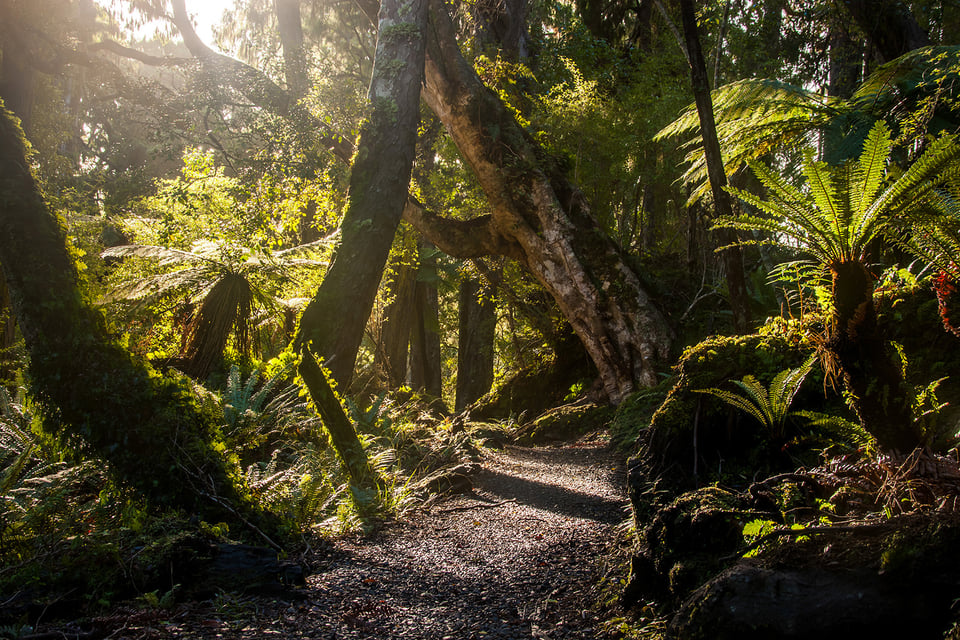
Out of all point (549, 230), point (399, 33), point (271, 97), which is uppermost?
point (271, 97)

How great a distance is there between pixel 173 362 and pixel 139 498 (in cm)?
448

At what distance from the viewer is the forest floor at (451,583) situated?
6.90 ft

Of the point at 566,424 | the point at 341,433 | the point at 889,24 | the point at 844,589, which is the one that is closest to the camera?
the point at 844,589

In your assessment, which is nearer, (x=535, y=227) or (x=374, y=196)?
(x=374, y=196)

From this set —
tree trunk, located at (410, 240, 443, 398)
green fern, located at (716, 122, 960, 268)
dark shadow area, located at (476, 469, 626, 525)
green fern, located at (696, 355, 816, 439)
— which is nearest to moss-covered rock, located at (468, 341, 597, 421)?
tree trunk, located at (410, 240, 443, 398)

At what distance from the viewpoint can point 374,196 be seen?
18.8 ft

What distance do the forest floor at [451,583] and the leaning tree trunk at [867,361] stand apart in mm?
1304

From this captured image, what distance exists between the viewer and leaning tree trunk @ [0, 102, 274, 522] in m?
2.79

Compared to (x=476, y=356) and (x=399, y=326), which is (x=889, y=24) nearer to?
(x=476, y=356)

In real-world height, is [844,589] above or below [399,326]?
below

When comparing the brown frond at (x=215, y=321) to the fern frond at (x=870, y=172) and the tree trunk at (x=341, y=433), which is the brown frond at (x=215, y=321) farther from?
the fern frond at (x=870, y=172)

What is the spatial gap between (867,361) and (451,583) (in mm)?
2088

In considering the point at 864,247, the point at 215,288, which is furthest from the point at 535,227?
the point at 864,247

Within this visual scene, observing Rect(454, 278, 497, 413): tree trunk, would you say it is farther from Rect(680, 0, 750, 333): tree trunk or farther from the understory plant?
the understory plant
